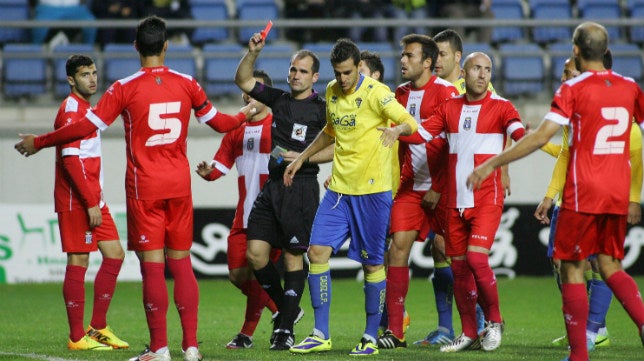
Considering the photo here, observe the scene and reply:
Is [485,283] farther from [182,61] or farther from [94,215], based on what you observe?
[182,61]

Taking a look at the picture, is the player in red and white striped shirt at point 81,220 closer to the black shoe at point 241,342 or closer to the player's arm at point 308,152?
the black shoe at point 241,342

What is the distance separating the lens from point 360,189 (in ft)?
24.7

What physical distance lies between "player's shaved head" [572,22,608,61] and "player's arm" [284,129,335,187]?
2.09 m

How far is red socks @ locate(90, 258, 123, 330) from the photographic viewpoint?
8242 millimetres

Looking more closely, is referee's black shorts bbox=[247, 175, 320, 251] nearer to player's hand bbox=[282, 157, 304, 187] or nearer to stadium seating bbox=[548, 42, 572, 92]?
player's hand bbox=[282, 157, 304, 187]

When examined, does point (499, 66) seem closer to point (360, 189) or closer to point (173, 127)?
point (360, 189)

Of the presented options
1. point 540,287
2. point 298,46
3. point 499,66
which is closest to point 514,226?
point 540,287

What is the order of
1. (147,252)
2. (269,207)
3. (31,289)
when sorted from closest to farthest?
(147,252) < (269,207) < (31,289)

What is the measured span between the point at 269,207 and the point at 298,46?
7.31m

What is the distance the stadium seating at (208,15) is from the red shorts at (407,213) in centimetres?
772

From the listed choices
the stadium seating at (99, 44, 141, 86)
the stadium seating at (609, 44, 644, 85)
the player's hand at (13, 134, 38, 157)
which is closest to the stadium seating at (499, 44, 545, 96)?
the stadium seating at (609, 44, 644, 85)

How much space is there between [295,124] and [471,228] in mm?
1536

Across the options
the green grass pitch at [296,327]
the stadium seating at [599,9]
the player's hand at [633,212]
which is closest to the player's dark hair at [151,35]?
the green grass pitch at [296,327]

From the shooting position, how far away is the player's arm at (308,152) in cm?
762
